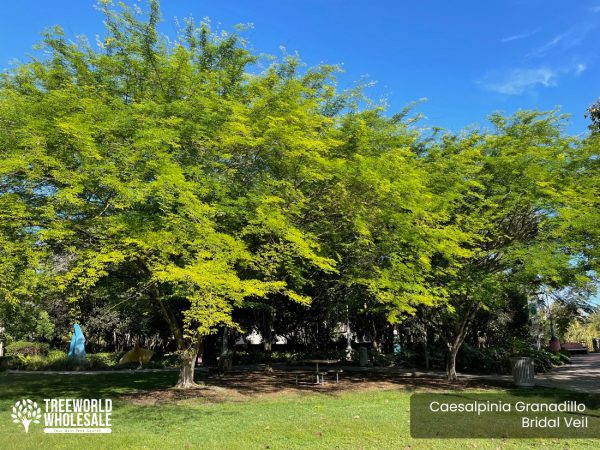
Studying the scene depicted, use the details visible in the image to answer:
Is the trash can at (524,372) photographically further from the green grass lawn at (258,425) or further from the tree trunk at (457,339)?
the green grass lawn at (258,425)

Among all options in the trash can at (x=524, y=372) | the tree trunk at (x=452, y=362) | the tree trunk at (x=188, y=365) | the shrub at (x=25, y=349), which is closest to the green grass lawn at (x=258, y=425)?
the tree trunk at (x=188, y=365)

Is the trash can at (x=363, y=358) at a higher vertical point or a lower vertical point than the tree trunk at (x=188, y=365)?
lower

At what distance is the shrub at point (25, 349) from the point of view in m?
24.0

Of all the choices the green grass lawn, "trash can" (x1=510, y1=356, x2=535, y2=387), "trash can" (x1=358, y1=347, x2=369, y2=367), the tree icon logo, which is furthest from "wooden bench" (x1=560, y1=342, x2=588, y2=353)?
the tree icon logo

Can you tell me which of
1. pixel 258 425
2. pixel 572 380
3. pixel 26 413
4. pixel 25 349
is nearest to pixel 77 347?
pixel 25 349

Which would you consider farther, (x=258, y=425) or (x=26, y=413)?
(x=26, y=413)

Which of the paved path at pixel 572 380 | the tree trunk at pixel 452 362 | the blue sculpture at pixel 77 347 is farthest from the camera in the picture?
the blue sculpture at pixel 77 347

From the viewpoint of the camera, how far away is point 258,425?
8859mm

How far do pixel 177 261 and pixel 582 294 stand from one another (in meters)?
20.9

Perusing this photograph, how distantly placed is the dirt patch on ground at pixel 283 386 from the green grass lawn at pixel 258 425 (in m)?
0.47

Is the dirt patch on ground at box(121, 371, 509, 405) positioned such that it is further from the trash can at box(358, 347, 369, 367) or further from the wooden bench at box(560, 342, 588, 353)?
the wooden bench at box(560, 342, 588, 353)

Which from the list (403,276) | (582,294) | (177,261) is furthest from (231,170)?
(582,294)

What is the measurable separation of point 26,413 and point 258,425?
556cm

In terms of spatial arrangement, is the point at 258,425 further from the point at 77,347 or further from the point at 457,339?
the point at 77,347
